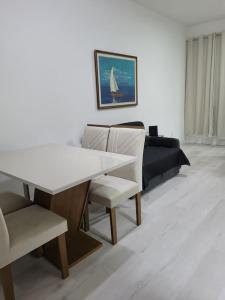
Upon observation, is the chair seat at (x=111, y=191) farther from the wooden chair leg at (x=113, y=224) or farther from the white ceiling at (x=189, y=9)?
the white ceiling at (x=189, y=9)

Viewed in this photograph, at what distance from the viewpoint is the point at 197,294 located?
1463mm

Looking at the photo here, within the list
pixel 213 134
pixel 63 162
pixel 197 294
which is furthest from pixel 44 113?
pixel 213 134

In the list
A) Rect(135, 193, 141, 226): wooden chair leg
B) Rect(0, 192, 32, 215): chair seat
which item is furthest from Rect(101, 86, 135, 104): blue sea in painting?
Rect(0, 192, 32, 215): chair seat

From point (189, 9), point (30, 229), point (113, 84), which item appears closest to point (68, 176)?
point (30, 229)

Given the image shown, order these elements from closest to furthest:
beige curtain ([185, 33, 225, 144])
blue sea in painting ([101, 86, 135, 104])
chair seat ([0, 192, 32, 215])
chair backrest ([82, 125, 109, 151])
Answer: chair seat ([0, 192, 32, 215]), chair backrest ([82, 125, 109, 151]), blue sea in painting ([101, 86, 135, 104]), beige curtain ([185, 33, 225, 144])

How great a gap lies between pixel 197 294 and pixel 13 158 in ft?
5.68

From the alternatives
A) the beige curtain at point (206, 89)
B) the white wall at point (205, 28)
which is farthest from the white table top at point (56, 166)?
the white wall at point (205, 28)

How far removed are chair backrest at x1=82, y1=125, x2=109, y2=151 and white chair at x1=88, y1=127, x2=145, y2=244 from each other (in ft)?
0.26

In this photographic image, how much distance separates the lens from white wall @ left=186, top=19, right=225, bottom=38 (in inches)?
187

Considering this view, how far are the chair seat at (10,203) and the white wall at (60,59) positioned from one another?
72 centimetres

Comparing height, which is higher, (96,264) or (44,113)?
(44,113)

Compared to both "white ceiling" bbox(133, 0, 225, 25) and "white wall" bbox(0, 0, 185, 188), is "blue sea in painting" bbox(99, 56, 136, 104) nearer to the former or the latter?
"white wall" bbox(0, 0, 185, 188)

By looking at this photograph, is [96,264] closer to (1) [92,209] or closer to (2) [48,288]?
(2) [48,288]

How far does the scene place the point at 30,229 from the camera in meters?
1.40
